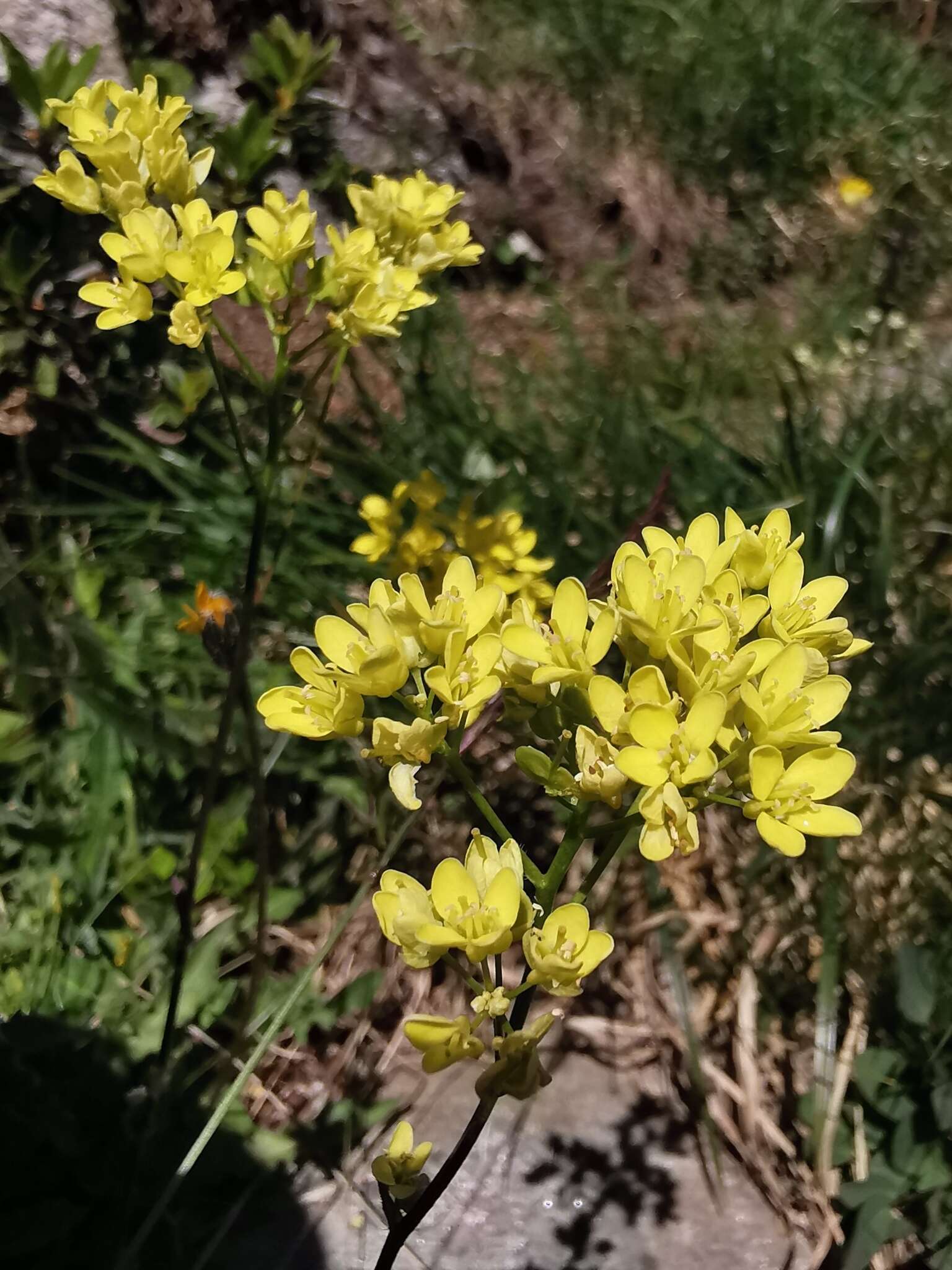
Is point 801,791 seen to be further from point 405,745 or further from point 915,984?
point 915,984

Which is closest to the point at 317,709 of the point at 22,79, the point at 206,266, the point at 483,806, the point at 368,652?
the point at 368,652

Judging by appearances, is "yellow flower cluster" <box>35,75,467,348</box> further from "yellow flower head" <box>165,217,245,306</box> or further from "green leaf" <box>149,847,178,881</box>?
"green leaf" <box>149,847,178,881</box>

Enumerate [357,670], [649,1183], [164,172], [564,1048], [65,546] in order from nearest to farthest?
1. [357,670]
2. [164,172]
3. [649,1183]
4. [564,1048]
5. [65,546]

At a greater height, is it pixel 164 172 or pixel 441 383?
pixel 164 172

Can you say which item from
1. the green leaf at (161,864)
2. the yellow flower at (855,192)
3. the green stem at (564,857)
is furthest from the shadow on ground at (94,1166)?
the yellow flower at (855,192)

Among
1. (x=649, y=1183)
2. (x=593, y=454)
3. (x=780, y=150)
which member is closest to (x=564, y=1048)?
(x=649, y=1183)

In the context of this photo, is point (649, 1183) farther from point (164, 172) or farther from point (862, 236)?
point (862, 236)

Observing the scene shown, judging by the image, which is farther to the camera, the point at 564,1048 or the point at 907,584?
the point at 907,584

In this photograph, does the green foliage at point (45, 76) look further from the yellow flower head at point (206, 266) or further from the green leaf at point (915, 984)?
the green leaf at point (915, 984)
